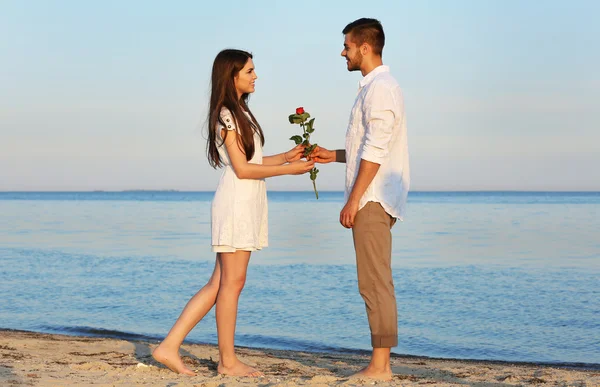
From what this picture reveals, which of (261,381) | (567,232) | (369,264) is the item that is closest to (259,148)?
(369,264)

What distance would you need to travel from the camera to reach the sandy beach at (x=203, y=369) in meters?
4.39

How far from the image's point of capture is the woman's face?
464 centimetres

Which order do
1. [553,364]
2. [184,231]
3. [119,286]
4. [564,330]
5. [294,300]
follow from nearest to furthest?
[553,364] < [564,330] < [294,300] < [119,286] < [184,231]

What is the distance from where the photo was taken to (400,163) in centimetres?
440

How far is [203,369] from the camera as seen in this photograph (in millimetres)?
5027

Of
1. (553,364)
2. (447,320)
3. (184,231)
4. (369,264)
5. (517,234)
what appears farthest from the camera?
(184,231)

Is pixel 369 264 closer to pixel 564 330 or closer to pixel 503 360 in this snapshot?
pixel 503 360

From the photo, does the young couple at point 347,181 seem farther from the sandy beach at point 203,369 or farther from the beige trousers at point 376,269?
the sandy beach at point 203,369

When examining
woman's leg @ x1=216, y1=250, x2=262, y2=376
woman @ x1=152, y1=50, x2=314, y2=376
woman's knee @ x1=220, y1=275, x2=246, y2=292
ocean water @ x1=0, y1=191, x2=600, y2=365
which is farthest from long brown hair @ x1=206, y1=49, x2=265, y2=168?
ocean water @ x1=0, y1=191, x2=600, y2=365

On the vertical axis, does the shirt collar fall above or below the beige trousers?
above

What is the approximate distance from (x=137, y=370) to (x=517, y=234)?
18.1 meters

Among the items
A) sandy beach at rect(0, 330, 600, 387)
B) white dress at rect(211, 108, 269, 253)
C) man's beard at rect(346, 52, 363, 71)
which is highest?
man's beard at rect(346, 52, 363, 71)

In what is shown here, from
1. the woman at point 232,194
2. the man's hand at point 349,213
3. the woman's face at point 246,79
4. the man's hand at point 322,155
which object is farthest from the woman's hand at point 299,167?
the woman's face at point 246,79

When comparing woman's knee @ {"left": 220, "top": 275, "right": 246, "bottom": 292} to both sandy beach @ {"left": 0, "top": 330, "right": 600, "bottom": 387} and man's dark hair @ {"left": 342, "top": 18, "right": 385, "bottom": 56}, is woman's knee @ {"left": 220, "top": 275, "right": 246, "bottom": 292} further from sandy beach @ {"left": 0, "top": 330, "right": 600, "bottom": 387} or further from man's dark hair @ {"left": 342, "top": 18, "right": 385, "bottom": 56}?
man's dark hair @ {"left": 342, "top": 18, "right": 385, "bottom": 56}
